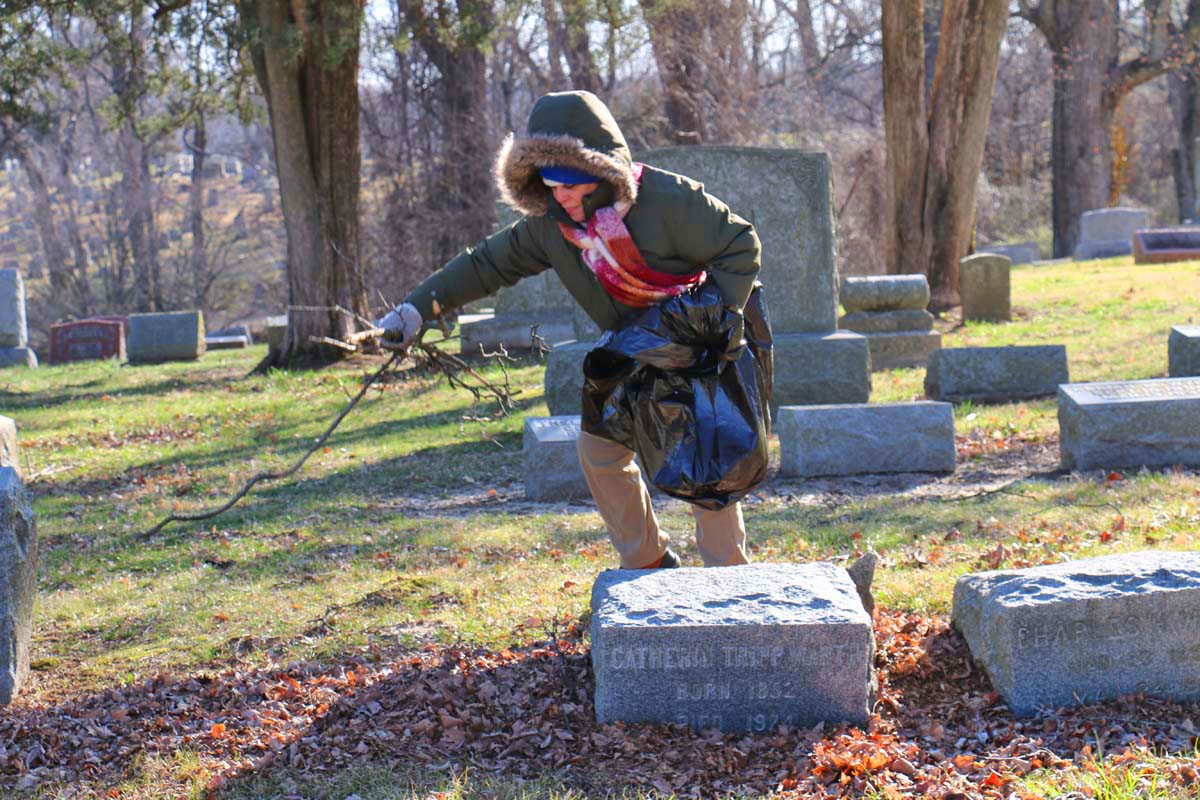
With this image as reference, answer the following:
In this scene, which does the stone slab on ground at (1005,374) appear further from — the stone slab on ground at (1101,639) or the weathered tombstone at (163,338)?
the weathered tombstone at (163,338)

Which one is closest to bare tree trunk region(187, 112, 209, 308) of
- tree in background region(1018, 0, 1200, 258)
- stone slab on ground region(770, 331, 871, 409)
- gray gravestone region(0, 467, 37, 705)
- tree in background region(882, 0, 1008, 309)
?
tree in background region(882, 0, 1008, 309)

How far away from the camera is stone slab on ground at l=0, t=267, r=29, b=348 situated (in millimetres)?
20172

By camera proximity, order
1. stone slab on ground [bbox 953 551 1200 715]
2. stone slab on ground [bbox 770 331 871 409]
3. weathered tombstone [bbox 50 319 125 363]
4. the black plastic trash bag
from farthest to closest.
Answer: weathered tombstone [bbox 50 319 125 363]
stone slab on ground [bbox 770 331 871 409]
the black plastic trash bag
stone slab on ground [bbox 953 551 1200 715]

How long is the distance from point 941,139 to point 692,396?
42.8 ft

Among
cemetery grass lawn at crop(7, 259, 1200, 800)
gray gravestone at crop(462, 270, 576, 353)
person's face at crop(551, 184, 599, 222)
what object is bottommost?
cemetery grass lawn at crop(7, 259, 1200, 800)

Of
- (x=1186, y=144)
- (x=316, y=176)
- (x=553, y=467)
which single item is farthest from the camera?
(x=1186, y=144)

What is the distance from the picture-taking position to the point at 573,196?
4.58 meters

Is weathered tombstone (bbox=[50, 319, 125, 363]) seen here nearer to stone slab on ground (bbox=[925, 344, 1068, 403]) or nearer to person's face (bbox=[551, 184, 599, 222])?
stone slab on ground (bbox=[925, 344, 1068, 403])

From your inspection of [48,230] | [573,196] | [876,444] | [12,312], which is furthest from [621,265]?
[48,230]

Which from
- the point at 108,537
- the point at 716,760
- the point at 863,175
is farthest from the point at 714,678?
the point at 863,175

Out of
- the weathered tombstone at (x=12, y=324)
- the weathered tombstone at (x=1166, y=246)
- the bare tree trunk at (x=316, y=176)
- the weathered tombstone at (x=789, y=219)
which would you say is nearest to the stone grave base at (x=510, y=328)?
the bare tree trunk at (x=316, y=176)

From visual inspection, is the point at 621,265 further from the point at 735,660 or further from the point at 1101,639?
the point at 1101,639

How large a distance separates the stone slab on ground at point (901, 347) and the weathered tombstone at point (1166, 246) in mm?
10225

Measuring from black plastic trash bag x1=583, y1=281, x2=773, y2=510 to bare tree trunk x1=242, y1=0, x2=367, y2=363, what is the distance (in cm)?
1082
